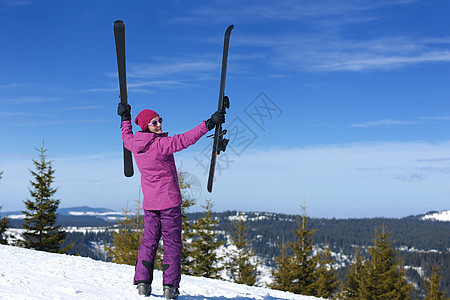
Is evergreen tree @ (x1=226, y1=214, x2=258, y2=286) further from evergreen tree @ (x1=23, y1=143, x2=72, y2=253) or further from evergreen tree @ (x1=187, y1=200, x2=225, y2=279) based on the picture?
evergreen tree @ (x1=23, y1=143, x2=72, y2=253)

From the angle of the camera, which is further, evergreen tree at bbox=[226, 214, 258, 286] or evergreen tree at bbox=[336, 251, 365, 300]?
evergreen tree at bbox=[336, 251, 365, 300]

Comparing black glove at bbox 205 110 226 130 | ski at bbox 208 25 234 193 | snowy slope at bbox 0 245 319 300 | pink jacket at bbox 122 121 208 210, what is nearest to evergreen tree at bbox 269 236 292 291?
snowy slope at bbox 0 245 319 300

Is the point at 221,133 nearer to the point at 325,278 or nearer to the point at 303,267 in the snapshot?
the point at 303,267

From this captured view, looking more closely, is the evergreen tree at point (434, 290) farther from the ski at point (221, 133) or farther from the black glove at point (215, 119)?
the black glove at point (215, 119)

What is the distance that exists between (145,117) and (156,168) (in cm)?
Result: 72

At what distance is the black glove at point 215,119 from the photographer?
504cm

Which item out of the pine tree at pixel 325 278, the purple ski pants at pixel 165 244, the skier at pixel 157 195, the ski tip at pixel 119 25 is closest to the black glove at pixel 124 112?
the skier at pixel 157 195

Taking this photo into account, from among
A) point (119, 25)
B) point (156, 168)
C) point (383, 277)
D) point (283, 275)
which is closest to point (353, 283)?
point (383, 277)

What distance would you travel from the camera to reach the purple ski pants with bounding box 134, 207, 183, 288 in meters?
5.39

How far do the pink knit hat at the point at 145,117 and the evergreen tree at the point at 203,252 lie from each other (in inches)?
943

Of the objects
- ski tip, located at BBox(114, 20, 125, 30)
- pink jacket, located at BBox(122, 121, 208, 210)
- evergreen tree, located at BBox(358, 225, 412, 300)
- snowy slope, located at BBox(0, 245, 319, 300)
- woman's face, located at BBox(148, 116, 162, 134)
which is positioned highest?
ski tip, located at BBox(114, 20, 125, 30)

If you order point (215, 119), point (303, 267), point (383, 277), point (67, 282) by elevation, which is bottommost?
point (383, 277)

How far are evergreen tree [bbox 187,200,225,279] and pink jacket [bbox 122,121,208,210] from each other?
78.1 feet

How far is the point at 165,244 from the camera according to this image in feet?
18.2
